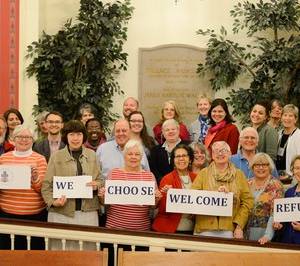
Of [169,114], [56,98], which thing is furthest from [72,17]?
[169,114]

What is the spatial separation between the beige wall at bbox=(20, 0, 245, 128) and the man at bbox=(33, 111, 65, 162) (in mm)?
3476

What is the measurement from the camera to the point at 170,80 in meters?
8.77

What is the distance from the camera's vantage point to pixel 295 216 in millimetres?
4211

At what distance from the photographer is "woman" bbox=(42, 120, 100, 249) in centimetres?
459

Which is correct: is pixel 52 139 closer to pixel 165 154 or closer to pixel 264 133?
pixel 165 154

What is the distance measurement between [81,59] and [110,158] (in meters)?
3.41

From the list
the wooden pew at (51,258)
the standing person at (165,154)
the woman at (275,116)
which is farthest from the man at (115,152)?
the woman at (275,116)

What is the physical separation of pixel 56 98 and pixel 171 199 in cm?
412

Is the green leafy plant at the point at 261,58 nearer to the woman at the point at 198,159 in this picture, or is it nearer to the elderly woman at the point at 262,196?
the woman at the point at 198,159

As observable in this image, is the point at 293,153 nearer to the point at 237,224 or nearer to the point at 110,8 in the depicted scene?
the point at 237,224

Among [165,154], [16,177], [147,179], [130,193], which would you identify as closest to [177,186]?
[147,179]

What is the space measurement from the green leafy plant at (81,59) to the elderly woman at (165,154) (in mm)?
2906

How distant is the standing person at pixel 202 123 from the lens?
6.56 m

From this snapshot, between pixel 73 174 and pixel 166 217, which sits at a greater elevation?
pixel 73 174
